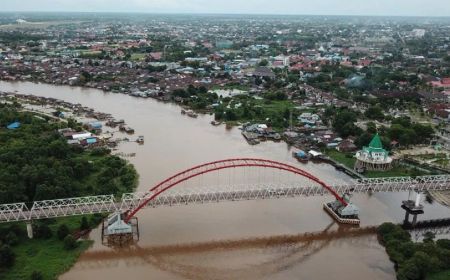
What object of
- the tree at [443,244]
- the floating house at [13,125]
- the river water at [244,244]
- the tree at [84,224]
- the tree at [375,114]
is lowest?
the river water at [244,244]

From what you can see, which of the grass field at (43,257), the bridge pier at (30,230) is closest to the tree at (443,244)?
the grass field at (43,257)

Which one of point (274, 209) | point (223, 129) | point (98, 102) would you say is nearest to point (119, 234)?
point (274, 209)

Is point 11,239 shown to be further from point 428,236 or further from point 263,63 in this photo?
point 263,63

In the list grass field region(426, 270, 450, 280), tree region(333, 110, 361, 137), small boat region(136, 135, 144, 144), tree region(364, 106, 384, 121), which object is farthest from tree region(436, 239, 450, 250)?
tree region(364, 106, 384, 121)

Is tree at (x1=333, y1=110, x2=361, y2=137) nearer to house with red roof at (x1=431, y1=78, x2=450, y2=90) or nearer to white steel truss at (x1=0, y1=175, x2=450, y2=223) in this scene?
white steel truss at (x1=0, y1=175, x2=450, y2=223)

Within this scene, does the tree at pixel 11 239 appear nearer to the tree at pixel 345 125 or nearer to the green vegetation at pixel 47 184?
the green vegetation at pixel 47 184

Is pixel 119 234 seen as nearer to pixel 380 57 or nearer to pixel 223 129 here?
pixel 223 129
